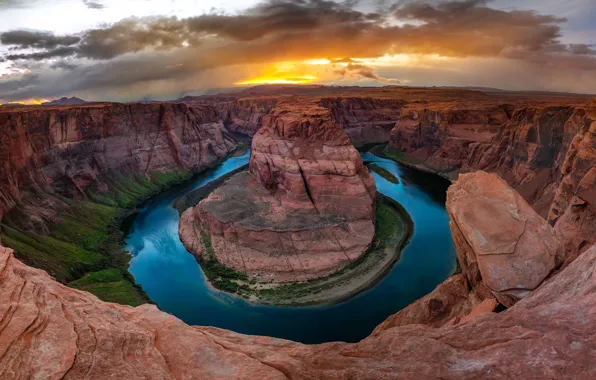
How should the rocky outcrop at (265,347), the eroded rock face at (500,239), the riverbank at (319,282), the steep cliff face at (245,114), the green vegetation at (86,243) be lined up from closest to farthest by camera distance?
the rocky outcrop at (265,347)
the eroded rock face at (500,239)
the riverbank at (319,282)
the green vegetation at (86,243)
the steep cliff face at (245,114)

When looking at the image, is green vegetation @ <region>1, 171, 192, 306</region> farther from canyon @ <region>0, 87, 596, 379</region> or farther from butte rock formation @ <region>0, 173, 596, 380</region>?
butte rock formation @ <region>0, 173, 596, 380</region>

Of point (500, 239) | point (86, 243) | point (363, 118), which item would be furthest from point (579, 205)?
point (363, 118)

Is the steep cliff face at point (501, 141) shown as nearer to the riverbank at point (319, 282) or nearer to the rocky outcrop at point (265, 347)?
the riverbank at point (319, 282)

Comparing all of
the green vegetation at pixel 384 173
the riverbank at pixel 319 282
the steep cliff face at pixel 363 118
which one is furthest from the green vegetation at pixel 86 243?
the steep cliff face at pixel 363 118

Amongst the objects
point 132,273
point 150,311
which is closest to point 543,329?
point 150,311

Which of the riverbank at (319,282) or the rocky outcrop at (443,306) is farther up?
the rocky outcrop at (443,306)

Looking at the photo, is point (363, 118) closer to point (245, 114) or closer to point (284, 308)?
point (245, 114)

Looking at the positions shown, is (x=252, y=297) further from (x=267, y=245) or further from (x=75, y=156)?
(x=75, y=156)

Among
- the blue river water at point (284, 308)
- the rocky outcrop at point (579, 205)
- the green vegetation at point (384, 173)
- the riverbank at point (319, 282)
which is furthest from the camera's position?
the green vegetation at point (384, 173)
